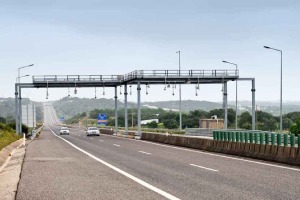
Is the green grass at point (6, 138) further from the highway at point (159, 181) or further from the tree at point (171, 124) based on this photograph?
the tree at point (171, 124)

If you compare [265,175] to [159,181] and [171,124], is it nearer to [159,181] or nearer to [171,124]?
[159,181]

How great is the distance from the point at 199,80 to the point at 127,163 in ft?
120

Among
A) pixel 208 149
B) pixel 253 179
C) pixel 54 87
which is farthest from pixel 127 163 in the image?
pixel 54 87

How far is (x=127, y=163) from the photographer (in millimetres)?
19609

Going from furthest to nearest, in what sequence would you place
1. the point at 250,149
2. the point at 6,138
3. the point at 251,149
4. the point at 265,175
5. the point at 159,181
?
the point at 6,138
the point at 250,149
the point at 251,149
the point at 265,175
the point at 159,181

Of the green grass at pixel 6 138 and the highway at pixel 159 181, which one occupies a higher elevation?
the highway at pixel 159 181

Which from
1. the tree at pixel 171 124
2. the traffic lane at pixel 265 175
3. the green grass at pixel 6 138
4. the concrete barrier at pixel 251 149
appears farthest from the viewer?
the tree at pixel 171 124

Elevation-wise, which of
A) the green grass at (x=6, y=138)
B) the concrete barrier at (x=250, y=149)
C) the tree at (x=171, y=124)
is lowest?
the tree at (x=171, y=124)

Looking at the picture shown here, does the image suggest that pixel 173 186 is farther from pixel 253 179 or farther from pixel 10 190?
pixel 10 190

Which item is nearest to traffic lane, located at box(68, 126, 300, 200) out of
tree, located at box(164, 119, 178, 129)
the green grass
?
the green grass

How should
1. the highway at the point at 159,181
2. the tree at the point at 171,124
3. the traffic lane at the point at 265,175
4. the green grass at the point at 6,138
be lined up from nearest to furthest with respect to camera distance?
the highway at the point at 159,181 < the traffic lane at the point at 265,175 < the green grass at the point at 6,138 < the tree at the point at 171,124

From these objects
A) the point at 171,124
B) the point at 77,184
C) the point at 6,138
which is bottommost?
the point at 171,124

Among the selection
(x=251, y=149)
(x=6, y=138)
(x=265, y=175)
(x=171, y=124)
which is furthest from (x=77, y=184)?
(x=171, y=124)

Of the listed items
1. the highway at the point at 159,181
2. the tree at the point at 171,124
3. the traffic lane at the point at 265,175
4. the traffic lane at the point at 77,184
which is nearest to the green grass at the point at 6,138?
the traffic lane at the point at 77,184
